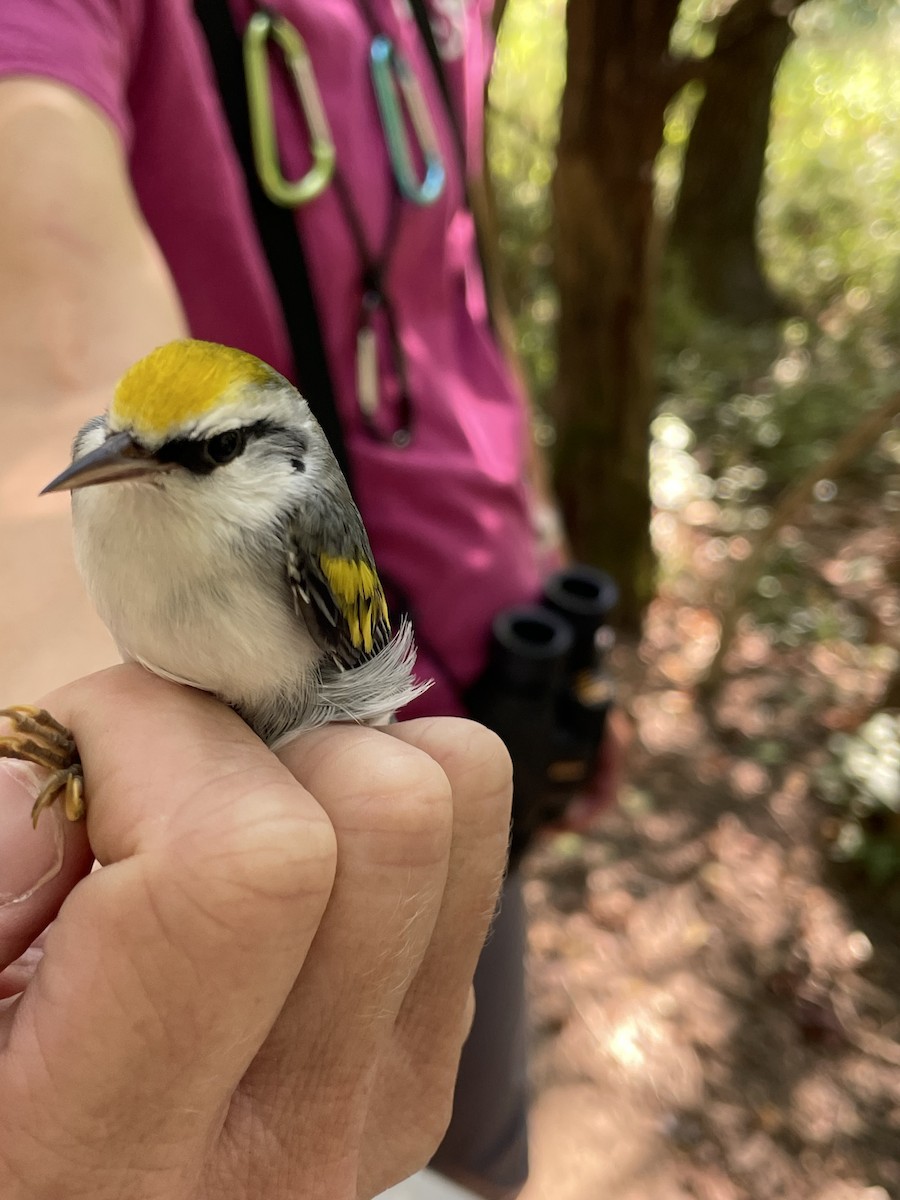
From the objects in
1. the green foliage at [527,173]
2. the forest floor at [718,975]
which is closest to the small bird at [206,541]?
the forest floor at [718,975]

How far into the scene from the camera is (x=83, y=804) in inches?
33.2

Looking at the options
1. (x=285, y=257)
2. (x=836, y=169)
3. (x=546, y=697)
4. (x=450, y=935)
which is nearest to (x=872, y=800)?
(x=546, y=697)

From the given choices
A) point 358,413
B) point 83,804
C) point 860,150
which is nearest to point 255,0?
point 358,413

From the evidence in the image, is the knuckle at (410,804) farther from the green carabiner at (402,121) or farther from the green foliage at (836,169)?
the green foliage at (836,169)

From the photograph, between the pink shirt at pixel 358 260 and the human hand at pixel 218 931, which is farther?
the pink shirt at pixel 358 260

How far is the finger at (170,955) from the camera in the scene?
0.73m

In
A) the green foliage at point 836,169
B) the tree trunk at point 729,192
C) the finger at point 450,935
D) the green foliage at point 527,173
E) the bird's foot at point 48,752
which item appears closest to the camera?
the bird's foot at point 48,752

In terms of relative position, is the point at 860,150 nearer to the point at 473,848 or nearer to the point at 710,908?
the point at 710,908

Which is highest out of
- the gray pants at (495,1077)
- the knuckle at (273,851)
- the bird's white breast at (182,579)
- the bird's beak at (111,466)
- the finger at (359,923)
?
the bird's beak at (111,466)

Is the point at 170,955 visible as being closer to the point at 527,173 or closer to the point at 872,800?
the point at 872,800

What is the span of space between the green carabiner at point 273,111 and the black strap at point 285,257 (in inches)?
0.6

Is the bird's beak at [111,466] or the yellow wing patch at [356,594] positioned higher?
the bird's beak at [111,466]

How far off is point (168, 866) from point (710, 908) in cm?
259

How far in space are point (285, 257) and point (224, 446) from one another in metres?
0.56
